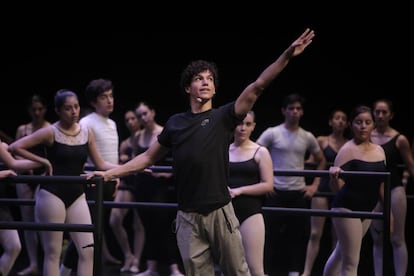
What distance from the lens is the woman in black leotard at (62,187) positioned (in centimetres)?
456

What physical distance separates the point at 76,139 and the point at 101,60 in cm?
378

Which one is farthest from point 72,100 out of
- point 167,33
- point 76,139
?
point 167,33

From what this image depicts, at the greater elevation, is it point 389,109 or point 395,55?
point 395,55

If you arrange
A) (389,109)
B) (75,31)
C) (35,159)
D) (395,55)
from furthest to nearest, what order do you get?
(75,31)
(395,55)
(389,109)
(35,159)

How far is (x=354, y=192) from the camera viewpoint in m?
4.81

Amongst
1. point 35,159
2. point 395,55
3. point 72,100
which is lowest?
point 35,159

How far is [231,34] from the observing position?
8.12 m

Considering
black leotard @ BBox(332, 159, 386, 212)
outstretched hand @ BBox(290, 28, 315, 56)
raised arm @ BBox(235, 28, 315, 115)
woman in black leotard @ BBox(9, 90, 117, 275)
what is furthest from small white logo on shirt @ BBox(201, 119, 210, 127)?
black leotard @ BBox(332, 159, 386, 212)

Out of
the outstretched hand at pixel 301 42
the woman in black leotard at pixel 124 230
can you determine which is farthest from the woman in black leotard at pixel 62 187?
the outstretched hand at pixel 301 42

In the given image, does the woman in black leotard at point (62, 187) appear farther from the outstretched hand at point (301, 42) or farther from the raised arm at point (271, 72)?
the outstretched hand at point (301, 42)

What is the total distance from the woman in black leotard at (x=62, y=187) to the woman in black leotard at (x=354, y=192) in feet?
4.78

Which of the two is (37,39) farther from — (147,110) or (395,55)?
(395,55)

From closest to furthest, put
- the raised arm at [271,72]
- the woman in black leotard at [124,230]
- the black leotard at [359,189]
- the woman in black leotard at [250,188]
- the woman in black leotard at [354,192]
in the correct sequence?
the raised arm at [271,72] < the woman in black leotard at [250,188] < the woman in black leotard at [354,192] < the black leotard at [359,189] < the woman in black leotard at [124,230]

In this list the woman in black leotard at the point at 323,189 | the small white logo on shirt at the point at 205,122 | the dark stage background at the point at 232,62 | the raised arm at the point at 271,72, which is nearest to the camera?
the raised arm at the point at 271,72
